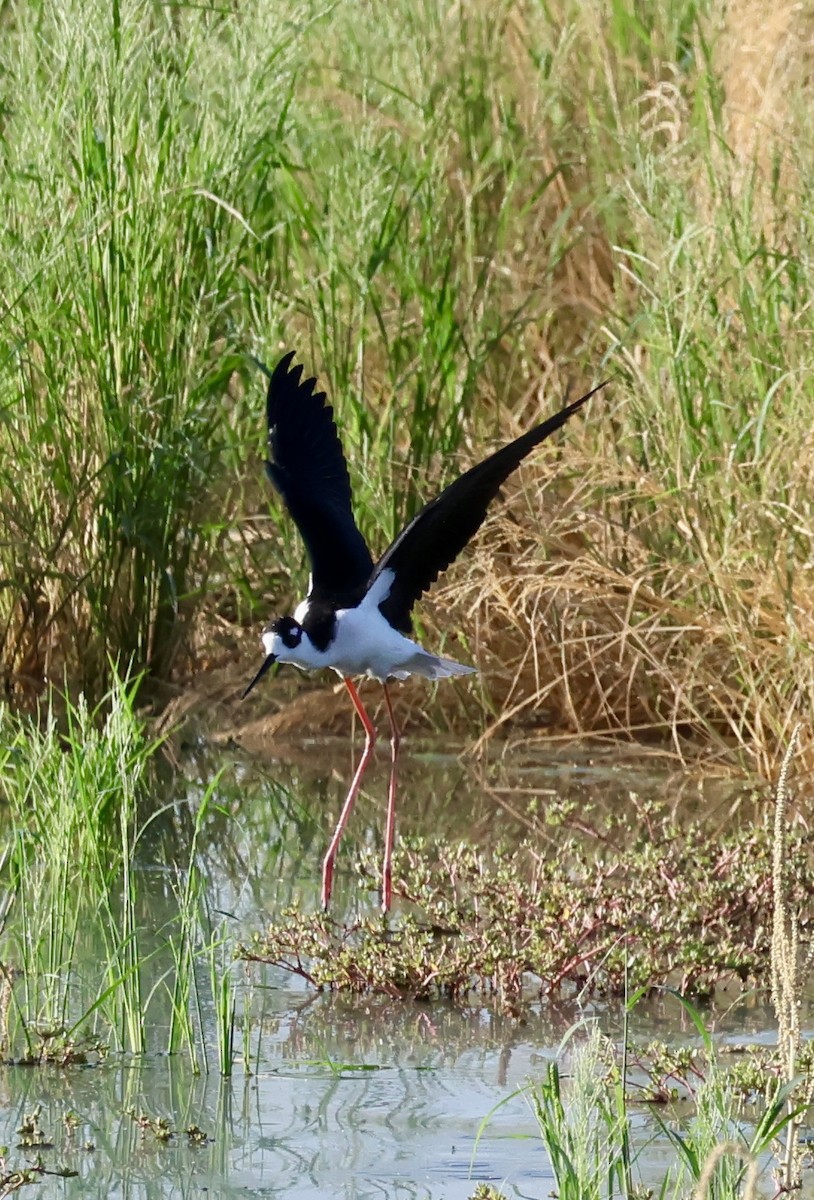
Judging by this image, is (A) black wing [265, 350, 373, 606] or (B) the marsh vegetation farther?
(B) the marsh vegetation

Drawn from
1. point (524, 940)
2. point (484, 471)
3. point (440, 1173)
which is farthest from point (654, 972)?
point (484, 471)

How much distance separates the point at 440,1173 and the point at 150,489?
315 centimetres

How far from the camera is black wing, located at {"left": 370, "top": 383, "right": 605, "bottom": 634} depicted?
417 centimetres

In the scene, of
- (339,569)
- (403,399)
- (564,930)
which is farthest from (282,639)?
(403,399)

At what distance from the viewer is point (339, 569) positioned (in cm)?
520

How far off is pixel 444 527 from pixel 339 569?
610mm

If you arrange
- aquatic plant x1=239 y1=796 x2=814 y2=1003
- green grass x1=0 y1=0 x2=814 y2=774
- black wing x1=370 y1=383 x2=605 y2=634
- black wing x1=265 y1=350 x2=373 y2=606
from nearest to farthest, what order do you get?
aquatic plant x1=239 y1=796 x2=814 y2=1003 → black wing x1=370 y1=383 x2=605 y2=634 → black wing x1=265 y1=350 x2=373 y2=606 → green grass x1=0 y1=0 x2=814 y2=774

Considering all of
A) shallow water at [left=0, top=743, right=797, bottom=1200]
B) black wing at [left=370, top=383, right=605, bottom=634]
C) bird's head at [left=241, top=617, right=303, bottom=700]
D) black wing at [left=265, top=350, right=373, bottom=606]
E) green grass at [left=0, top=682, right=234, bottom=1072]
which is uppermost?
black wing at [left=265, top=350, right=373, bottom=606]

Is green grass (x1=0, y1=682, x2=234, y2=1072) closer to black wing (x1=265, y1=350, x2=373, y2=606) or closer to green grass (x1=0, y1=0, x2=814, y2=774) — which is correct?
black wing (x1=265, y1=350, x2=373, y2=606)

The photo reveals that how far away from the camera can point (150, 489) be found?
5.82m

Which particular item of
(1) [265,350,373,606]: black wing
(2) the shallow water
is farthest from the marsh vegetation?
(1) [265,350,373,606]: black wing

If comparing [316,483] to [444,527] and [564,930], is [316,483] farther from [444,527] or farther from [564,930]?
[564,930]

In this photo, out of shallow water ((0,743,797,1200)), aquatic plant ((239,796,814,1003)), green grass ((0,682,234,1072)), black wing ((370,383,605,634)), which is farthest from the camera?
black wing ((370,383,605,634))

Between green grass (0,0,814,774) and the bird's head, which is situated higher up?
green grass (0,0,814,774)
